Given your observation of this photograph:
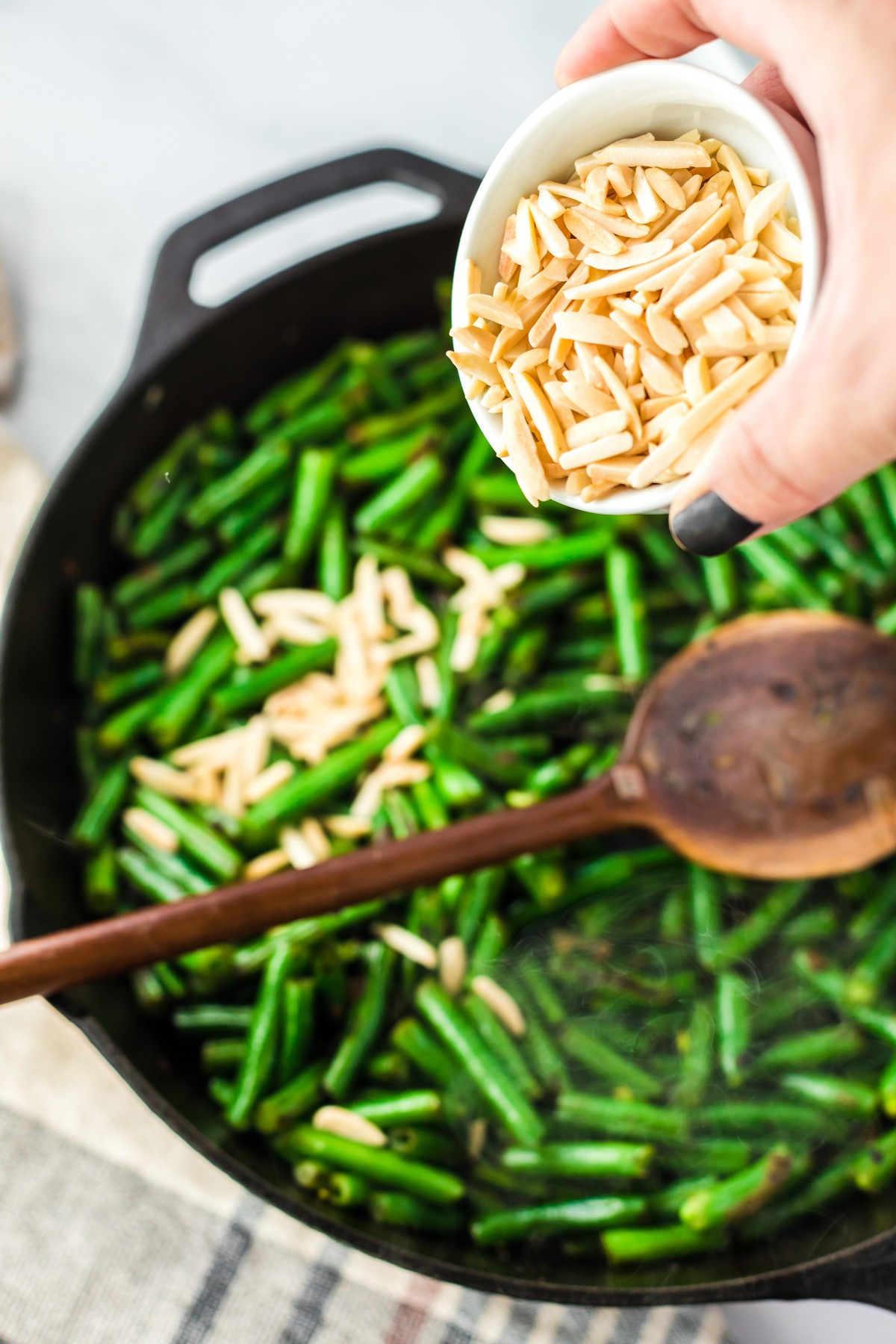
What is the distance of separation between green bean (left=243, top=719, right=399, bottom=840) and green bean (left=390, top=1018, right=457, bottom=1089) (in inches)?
20.6


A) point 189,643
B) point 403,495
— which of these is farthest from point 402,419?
point 189,643

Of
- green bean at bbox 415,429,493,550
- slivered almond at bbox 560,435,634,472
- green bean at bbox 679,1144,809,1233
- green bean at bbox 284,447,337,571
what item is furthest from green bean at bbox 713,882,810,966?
green bean at bbox 284,447,337,571

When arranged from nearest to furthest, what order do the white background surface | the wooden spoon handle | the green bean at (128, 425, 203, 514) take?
the wooden spoon handle
the green bean at (128, 425, 203, 514)
the white background surface

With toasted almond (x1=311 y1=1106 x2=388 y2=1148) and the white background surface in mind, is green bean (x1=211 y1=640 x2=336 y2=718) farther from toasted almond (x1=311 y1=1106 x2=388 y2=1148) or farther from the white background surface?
the white background surface

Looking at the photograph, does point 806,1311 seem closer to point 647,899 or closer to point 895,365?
point 647,899

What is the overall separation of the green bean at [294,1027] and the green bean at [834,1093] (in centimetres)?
99

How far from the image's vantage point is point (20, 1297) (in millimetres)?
2141

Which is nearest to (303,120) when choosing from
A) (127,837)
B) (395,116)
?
(395,116)

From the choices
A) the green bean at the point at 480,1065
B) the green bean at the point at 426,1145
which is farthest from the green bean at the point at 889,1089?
the green bean at the point at 426,1145

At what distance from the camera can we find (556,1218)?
2.04 metres

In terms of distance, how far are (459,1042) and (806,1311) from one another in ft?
3.06

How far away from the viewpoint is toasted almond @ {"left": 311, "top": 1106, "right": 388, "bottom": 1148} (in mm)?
2088

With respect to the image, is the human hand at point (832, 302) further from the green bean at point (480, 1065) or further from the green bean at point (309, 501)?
the green bean at point (309, 501)

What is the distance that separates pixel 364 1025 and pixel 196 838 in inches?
21.7
